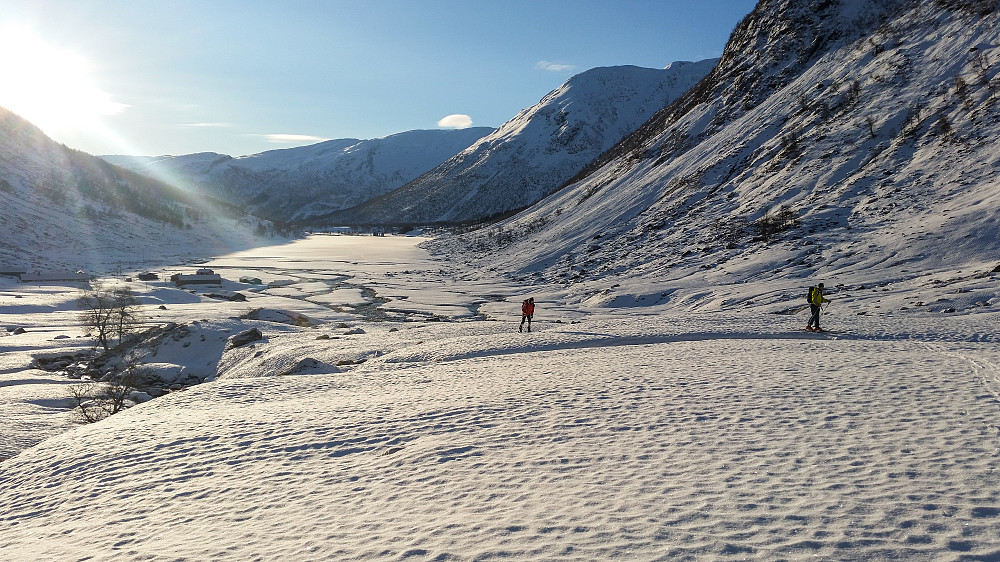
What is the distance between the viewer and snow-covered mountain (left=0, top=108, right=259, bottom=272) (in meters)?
89.6

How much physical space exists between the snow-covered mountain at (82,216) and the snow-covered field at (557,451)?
80.4 m

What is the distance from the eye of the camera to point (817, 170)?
48.5 m

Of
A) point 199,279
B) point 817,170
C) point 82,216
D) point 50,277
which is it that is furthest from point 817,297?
point 82,216

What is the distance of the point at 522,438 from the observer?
1019cm

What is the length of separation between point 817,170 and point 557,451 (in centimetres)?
4959

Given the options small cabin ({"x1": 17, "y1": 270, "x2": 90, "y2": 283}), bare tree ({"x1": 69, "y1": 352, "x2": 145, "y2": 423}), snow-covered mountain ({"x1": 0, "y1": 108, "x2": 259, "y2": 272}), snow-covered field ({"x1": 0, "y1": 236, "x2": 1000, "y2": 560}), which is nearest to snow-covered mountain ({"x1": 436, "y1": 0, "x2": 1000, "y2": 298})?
snow-covered field ({"x1": 0, "y1": 236, "x2": 1000, "y2": 560})

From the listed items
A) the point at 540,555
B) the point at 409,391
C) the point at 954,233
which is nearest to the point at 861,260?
the point at 954,233

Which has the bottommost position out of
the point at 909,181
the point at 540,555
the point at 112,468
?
the point at 112,468

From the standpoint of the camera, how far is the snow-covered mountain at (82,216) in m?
89.6

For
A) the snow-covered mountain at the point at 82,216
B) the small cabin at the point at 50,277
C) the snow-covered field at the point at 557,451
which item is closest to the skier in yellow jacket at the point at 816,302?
the snow-covered field at the point at 557,451

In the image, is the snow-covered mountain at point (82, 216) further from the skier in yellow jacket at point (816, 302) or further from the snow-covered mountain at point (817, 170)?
the skier in yellow jacket at point (816, 302)

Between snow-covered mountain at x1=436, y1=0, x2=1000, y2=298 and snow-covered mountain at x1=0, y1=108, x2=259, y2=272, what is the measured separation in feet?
227

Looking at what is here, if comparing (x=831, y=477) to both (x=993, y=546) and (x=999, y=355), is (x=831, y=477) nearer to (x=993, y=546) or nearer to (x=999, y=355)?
(x=993, y=546)

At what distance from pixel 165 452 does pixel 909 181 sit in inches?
1927
